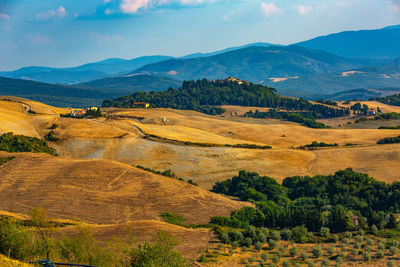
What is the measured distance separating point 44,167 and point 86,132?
43.6 m

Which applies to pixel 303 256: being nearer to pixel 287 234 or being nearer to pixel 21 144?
pixel 287 234

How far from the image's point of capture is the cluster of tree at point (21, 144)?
92.5 m

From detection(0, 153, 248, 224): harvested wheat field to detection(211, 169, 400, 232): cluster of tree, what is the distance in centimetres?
564

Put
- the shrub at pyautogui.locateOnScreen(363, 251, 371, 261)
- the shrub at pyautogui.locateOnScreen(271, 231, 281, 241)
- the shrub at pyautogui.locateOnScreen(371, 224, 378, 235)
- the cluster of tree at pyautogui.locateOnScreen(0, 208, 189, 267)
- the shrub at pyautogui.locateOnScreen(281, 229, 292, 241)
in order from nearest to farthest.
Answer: the cluster of tree at pyautogui.locateOnScreen(0, 208, 189, 267) → the shrub at pyautogui.locateOnScreen(363, 251, 371, 261) → the shrub at pyautogui.locateOnScreen(271, 231, 281, 241) → the shrub at pyautogui.locateOnScreen(281, 229, 292, 241) → the shrub at pyautogui.locateOnScreen(371, 224, 378, 235)

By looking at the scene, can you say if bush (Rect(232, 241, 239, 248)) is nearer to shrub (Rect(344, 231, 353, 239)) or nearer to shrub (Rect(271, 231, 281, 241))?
shrub (Rect(271, 231, 281, 241))

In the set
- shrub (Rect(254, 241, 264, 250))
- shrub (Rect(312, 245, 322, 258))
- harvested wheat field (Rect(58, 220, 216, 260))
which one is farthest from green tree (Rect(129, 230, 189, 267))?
shrub (Rect(312, 245, 322, 258))

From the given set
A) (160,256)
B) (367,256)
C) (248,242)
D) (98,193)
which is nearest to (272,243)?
(248,242)

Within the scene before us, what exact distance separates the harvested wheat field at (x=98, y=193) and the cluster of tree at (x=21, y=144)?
17367 millimetres

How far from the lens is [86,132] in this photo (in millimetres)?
116000

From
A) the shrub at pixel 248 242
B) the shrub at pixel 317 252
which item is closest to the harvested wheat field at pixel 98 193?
the shrub at pixel 248 242

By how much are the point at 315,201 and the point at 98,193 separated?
34417 mm

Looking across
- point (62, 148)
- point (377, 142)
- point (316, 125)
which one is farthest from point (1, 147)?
point (316, 125)

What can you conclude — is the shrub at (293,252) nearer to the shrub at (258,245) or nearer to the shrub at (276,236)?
the shrub at (258,245)

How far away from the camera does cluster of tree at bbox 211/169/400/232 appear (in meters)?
51.8
